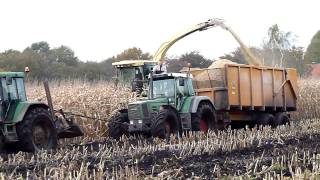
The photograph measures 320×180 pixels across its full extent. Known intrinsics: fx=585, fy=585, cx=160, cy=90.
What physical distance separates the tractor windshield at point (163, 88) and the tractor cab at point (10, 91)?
3884 mm

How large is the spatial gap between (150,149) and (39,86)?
1003cm

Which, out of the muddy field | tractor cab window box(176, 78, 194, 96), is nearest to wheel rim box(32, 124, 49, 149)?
the muddy field

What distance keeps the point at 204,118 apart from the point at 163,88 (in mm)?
1560

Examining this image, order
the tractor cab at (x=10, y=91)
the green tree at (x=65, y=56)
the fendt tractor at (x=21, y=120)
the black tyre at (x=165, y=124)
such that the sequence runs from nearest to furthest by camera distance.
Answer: the fendt tractor at (x=21, y=120) < the tractor cab at (x=10, y=91) < the black tyre at (x=165, y=124) < the green tree at (x=65, y=56)

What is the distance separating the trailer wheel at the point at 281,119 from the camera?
738 inches

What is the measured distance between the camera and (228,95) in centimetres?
1678

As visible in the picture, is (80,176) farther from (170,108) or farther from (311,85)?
(311,85)

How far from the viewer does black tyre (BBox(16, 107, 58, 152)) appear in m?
11.3

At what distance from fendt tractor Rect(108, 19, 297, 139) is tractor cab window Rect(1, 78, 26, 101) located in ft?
9.91

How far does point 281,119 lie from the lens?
751 inches

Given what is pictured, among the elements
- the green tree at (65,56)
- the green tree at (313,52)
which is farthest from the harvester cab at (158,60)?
the green tree at (313,52)

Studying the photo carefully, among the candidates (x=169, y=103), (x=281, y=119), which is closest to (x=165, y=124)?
(x=169, y=103)

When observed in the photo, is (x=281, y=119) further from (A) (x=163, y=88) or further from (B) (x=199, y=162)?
(B) (x=199, y=162)

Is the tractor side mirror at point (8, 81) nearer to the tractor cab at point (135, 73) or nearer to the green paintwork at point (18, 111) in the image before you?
the green paintwork at point (18, 111)
